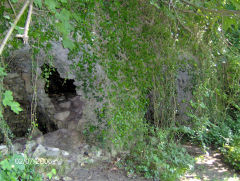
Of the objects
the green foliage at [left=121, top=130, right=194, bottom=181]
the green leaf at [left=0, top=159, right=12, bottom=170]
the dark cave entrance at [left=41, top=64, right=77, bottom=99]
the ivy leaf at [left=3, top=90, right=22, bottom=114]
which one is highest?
the ivy leaf at [left=3, top=90, right=22, bottom=114]

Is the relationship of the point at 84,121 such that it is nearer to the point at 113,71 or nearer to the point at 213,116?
the point at 113,71

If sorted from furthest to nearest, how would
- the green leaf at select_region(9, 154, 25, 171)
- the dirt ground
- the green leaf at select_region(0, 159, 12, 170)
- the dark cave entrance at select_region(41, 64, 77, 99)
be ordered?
the dark cave entrance at select_region(41, 64, 77, 99), the dirt ground, the green leaf at select_region(9, 154, 25, 171), the green leaf at select_region(0, 159, 12, 170)

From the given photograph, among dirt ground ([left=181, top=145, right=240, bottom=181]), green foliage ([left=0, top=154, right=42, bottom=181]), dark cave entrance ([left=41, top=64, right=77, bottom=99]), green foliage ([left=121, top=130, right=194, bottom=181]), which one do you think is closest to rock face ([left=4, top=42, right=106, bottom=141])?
dark cave entrance ([left=41, top=64, right=77, bottom=99])

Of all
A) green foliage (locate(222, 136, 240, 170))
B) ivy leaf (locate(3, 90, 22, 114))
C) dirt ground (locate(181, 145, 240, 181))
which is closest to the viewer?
ivy leaf (locate(3, 90, 22, 114))

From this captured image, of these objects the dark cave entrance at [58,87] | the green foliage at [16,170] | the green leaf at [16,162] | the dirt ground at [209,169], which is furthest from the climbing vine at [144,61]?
the dark cave entrance at [58,87]

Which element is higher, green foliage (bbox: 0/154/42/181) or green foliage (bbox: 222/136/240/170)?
green foliage (bbox: 0/154/42/181)

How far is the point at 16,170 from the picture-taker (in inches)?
103

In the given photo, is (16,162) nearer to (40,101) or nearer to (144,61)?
(40,101)

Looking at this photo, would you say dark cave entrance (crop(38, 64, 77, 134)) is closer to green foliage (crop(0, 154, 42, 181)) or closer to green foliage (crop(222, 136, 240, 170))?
green foliage (crop(0, 154, 42, 181))

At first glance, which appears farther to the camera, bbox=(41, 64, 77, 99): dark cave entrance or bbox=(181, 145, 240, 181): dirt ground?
bbox=(41, 64, 77, 99): dark cave entrance

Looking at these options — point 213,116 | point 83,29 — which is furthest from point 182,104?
point 83,29

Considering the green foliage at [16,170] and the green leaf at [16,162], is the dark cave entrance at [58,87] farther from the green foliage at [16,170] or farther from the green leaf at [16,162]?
the green leaf at [16,162]

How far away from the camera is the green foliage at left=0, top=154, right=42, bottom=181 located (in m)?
2.43

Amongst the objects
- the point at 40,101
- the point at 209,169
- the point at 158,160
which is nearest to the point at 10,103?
the point at 158,160
